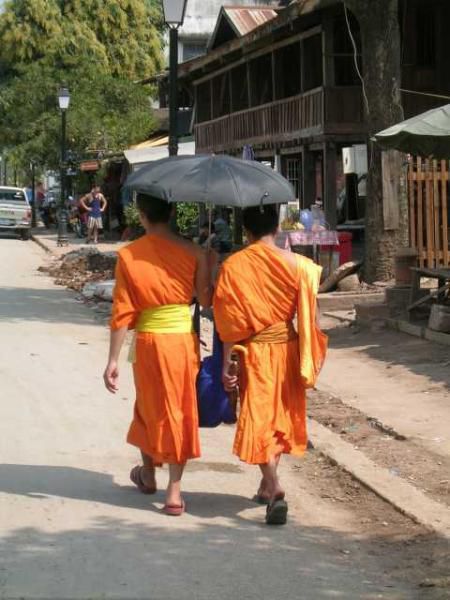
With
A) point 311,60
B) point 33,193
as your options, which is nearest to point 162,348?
point 311,60

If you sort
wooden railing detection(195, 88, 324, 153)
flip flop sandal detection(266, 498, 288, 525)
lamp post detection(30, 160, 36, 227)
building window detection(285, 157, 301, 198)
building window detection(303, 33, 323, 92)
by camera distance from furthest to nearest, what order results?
lamp post detection(30, 160, 36, 227) < building window detection(285, 157, 301, 198) < building window detection(303, 33, 323, 92) < wooden railing detection(195, 88, 324, 153) < flip flop sandal detection(266, 498, 288, 525)

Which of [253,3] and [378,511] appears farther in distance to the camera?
[253,3]

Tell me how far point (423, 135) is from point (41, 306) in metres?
8.64

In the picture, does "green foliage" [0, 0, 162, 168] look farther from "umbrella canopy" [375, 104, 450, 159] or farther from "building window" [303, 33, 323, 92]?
"umbrella canopy" [375, 104, 450, 159]

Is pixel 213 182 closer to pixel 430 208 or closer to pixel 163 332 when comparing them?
pixel 163 332

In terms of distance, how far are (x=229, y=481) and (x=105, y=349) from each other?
20.9ft

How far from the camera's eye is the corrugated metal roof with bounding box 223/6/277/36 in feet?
103

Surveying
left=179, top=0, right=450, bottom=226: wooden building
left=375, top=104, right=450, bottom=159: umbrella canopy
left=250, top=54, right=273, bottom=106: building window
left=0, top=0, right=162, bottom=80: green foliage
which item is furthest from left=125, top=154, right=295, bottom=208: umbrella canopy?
left=0, top=0, right=162, bottom=80: green foliage

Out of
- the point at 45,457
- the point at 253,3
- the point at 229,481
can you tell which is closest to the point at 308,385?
the point at 229,481

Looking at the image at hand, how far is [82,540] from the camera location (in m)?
5.72

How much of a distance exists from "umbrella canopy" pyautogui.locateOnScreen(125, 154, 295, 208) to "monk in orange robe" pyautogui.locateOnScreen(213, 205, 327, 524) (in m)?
0.11

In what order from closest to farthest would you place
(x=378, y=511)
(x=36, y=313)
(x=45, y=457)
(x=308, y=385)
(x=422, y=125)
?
(x=308, y=385)
(x=378, y=511)
(x=45, y=457)
(x=422, y=125)
(x=36, y=313)

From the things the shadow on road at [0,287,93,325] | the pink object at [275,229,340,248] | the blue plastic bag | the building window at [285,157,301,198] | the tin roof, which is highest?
the tin roof

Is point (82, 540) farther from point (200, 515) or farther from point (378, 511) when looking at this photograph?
point (378, 511)
